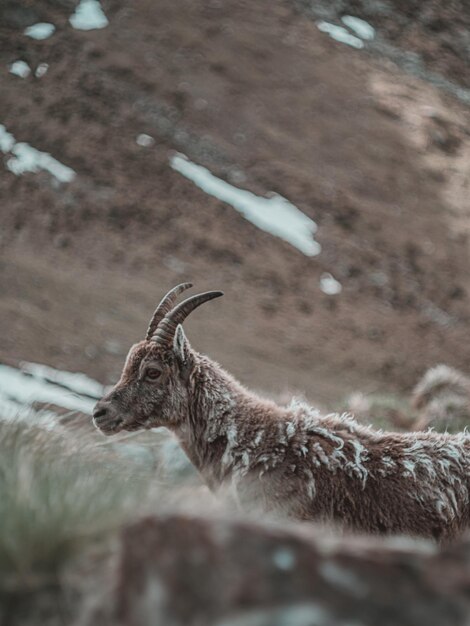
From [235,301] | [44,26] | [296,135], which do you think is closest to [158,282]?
[235,301]

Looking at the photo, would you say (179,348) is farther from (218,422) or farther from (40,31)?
(40,31)

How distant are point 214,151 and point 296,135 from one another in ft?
13.7

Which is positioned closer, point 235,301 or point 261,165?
point 235,301

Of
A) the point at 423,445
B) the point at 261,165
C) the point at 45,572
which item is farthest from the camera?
the point at 261,165

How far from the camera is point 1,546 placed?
3.98 metres

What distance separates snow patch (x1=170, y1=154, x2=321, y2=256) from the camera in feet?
138

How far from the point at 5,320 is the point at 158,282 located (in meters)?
8.25

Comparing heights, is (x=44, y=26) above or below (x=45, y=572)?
below

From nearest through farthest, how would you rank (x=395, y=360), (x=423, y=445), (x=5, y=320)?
(x=423, y=445), (x=5, y=320), (x=395, y=360)

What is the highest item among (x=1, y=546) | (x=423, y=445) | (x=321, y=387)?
(x=1, y=546)

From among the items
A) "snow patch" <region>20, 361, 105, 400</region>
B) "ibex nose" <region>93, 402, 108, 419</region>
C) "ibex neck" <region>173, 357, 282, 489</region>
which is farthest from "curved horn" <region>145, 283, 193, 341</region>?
"snow patch" <region>20, 361, 105, 400</region>

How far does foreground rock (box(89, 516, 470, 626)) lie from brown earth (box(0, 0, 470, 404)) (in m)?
26.8

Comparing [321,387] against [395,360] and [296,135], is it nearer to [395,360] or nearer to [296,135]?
[395,360]

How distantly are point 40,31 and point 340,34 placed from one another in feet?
51.9
